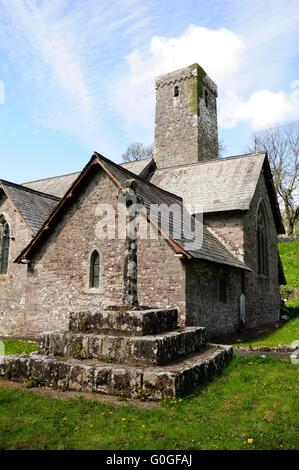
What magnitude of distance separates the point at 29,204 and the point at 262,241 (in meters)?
12.4

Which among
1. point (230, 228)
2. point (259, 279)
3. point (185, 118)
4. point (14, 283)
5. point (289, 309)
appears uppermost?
point (185, 118)

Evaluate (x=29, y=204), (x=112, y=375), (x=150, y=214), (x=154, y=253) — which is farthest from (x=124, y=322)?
(x=29, y=204)

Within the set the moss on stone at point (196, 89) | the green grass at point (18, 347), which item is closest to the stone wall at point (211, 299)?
the green grass at point (18, 347)

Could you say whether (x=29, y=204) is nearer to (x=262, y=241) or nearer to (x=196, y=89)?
(x=262, y=241)

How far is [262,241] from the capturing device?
20688mm

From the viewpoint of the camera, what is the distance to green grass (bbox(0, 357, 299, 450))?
4.63m

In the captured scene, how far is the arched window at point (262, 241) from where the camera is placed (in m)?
19.9

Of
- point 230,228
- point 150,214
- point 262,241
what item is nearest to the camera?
point 150,214

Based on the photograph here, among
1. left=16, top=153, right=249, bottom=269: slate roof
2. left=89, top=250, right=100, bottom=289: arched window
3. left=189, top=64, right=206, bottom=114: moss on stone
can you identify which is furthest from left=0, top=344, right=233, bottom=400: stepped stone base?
left=189, top=64, right=206, bottom=114: moss on stone

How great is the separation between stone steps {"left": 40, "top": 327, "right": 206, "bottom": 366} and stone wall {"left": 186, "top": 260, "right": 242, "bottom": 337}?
419 centimetres

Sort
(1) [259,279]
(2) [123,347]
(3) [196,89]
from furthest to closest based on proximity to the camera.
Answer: (3) [196,89] → (1) [259,279] → (2) [123,347]

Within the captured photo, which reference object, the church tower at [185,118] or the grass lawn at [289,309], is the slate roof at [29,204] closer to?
the grass lawn at [289,309]

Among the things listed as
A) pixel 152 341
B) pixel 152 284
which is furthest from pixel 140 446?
pixel 152 284
